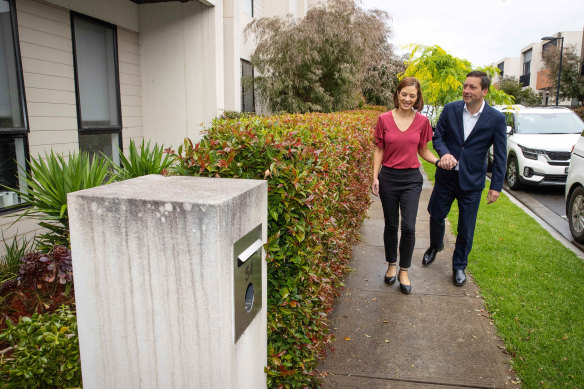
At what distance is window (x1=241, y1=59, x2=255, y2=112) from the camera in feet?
41.5

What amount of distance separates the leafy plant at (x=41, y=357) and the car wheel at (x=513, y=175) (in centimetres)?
1039

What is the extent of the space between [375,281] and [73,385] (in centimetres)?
326

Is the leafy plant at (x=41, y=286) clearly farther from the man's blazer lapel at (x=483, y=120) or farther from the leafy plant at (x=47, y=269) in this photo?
the man's blazer lapel at (x=483, y=120)

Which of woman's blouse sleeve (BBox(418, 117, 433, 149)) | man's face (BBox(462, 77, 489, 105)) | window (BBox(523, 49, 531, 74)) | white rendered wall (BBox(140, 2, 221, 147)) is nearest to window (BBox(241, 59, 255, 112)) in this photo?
white rendered wall (BBox(140, 2, 221, 147))

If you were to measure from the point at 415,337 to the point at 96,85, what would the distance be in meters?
6.09

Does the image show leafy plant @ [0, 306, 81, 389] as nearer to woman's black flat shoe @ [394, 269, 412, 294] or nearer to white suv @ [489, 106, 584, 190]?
woman's black flat shoe @ [394, 269, 412, 294]

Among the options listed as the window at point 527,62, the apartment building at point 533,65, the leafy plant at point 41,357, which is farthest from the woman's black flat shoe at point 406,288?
the window at point 527,62

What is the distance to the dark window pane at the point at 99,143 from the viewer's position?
23.3 feet

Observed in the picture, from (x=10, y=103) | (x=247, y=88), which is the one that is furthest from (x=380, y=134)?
(x=247, y=88)

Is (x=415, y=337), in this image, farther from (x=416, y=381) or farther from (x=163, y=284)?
(x=163, y=284)

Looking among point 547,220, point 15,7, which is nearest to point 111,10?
point 15,7

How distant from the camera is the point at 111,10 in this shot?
7.43 m

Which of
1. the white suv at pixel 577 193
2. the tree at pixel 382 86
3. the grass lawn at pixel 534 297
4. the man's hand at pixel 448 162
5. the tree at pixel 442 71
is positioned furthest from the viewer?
the tree at pixel 382 86

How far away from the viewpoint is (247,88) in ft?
42.3
